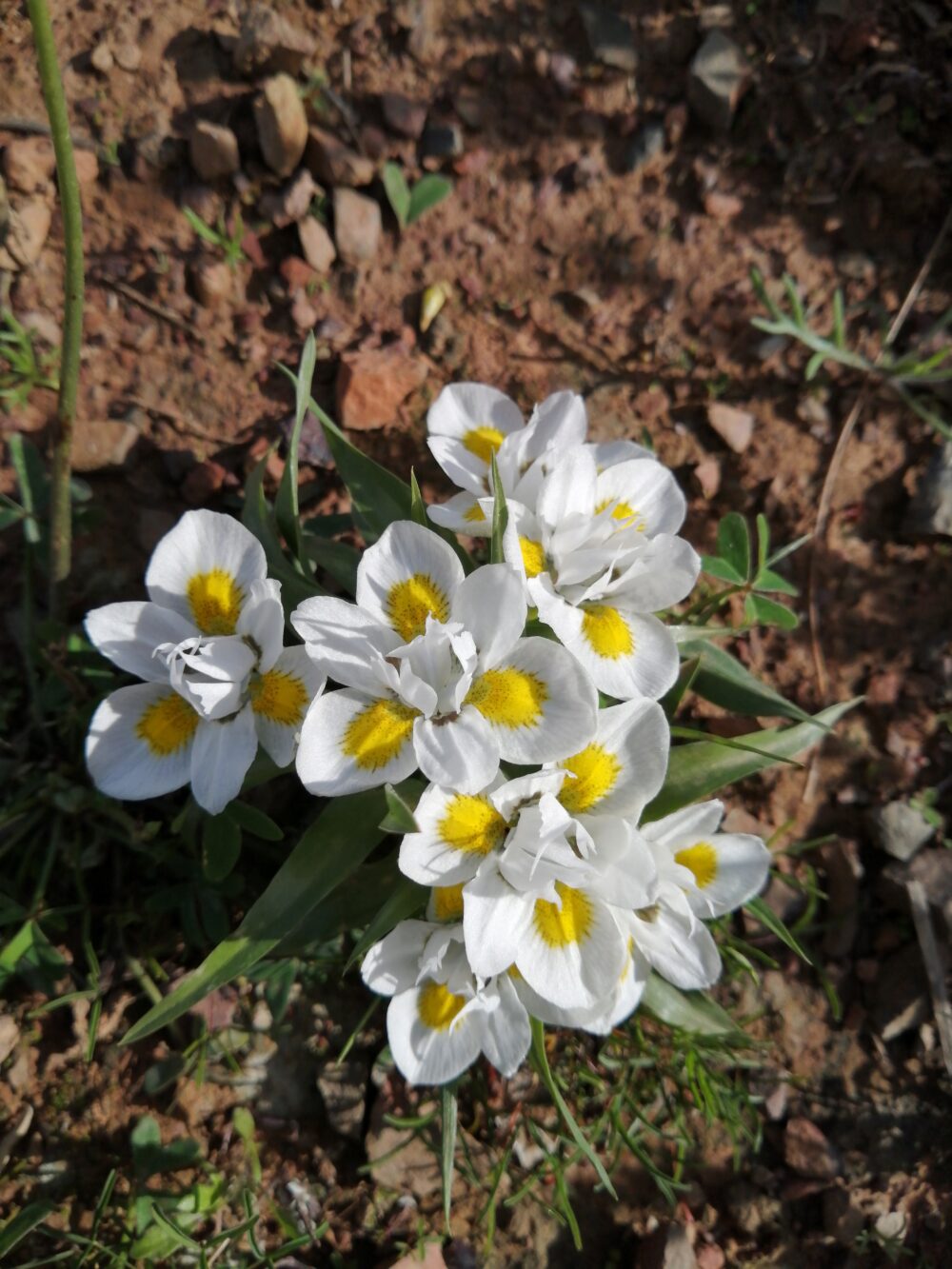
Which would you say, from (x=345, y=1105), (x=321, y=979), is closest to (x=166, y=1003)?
(x=321, y=979)

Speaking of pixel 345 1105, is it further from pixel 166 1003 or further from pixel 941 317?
pixel 941 317

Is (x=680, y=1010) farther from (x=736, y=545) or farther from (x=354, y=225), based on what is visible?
(x=354, y=225)

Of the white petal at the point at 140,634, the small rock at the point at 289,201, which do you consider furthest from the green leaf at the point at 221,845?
the small rock at the point at 289,201

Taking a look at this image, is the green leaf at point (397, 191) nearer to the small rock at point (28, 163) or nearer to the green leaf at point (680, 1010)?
the small rock at point (28, 163)

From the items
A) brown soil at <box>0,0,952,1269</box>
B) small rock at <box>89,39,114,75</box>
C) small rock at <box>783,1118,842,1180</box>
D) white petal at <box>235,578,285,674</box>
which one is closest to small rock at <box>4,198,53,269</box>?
brown soil at <box>0,0,952,1269</box>

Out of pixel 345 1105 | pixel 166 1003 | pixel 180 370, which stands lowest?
pixel 345 1105

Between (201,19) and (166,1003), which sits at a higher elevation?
(201,19)

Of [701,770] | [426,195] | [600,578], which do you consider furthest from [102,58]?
[701,770]
